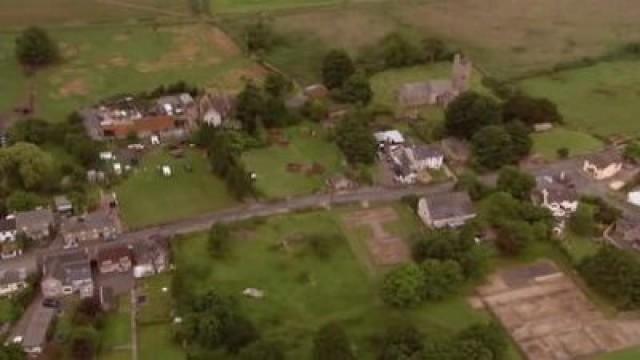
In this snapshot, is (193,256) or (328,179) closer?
(193,256)

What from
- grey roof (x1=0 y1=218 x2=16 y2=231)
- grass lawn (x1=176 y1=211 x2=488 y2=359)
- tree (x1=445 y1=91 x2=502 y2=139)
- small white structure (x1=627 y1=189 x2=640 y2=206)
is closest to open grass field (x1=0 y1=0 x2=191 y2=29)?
tree (x1=445 y1=91 x2=502 y2=139)

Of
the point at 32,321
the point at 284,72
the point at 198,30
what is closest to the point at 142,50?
the point at 198,30

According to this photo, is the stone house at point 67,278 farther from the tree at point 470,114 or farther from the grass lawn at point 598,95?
the grass lawn at point 598,95

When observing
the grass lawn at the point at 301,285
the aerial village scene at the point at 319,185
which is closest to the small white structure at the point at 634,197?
the aerial village scene at the point at 319,185

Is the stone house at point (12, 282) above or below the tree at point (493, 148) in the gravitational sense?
below

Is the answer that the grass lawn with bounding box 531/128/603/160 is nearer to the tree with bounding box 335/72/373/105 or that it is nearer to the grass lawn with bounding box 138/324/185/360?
the tree with bounding box 335/72/373/105

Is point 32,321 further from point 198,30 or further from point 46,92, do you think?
point 198,30

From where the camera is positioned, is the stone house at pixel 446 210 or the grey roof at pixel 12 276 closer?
the grey roof at pixel 12 276
